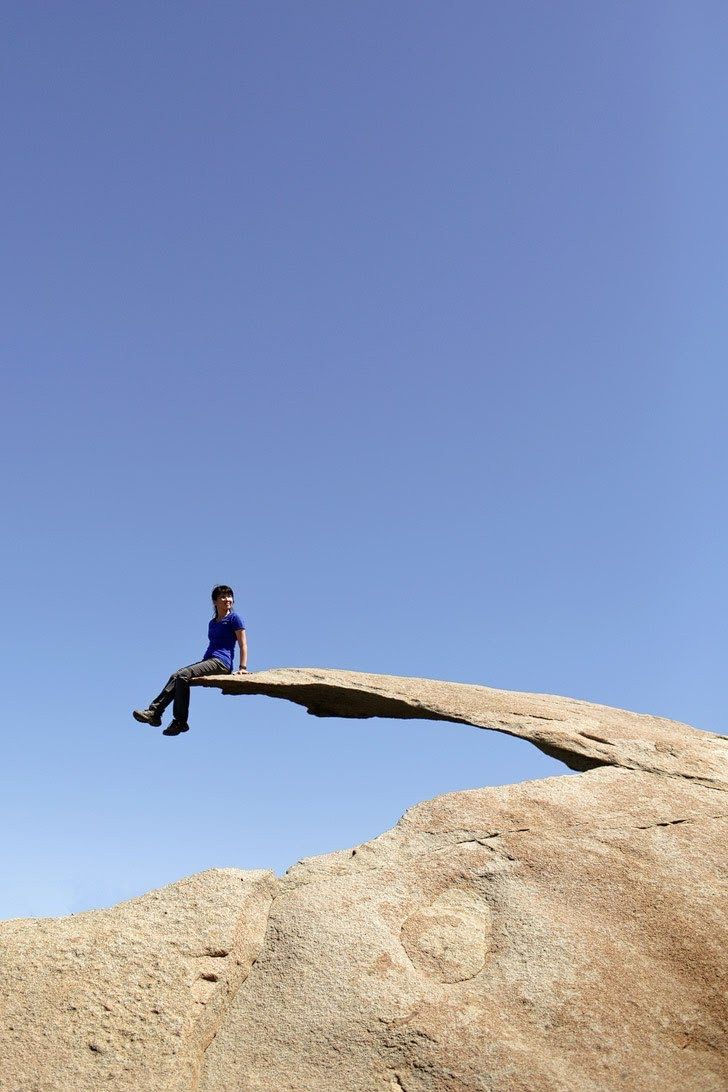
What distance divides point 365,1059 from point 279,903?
1.70 m

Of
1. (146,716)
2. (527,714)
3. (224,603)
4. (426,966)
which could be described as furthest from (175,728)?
(426,966)

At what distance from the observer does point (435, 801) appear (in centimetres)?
838

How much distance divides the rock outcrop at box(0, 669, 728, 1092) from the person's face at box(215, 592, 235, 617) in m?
4.57

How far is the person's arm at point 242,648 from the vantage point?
11.3 meters

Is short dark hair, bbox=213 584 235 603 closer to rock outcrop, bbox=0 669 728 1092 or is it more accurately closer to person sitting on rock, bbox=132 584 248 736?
person sitting on rock, bbox=132 584 248 736

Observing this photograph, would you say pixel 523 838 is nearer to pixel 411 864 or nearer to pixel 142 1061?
pixel 411 864

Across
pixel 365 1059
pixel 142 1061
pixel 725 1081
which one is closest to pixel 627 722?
pixel 725 1081

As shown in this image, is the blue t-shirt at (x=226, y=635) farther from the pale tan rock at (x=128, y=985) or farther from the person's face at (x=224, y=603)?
the pale tan rock at (x=128, y=985)

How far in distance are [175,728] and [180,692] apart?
495 millimetres

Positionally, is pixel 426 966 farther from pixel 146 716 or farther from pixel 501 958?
pixel 146 716

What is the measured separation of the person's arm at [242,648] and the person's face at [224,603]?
14.5 inches

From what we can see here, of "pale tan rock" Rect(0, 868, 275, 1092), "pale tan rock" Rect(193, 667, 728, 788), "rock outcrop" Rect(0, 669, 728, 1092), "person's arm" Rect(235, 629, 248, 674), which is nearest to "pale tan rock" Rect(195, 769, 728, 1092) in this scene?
"rock outcrop" Rect(0, 669, 728, 1092)

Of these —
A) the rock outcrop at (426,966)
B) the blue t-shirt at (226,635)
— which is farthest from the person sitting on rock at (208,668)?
the rock outcrop at (426,966)

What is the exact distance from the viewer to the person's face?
38.8 feet
